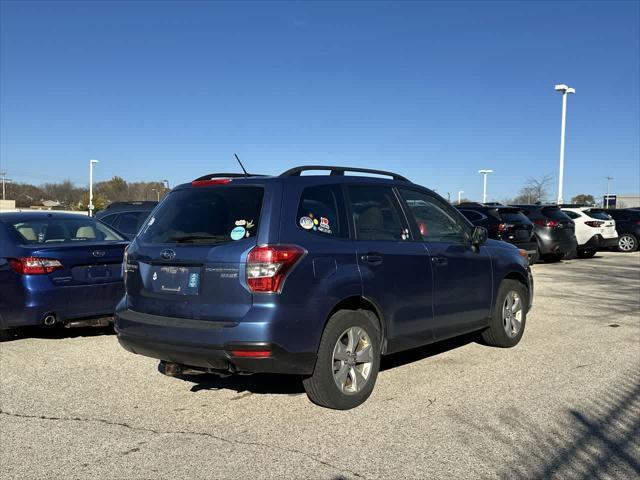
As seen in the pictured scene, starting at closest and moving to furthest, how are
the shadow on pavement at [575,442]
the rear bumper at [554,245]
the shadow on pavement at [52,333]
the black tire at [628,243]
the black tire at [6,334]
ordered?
the shadow on pavement at [575,442] → the black tire at [6,334] → the shadow on pavement at [52,333] → the rear bumper at [554,245] → the black tire at [628,243]

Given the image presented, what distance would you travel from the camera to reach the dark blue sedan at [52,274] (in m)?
6.41

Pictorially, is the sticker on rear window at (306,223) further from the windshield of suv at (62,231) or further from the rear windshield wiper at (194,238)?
the windshield of suv at (62,231)

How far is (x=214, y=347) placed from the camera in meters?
4.18

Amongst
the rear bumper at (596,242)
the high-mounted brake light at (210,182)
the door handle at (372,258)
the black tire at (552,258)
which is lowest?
the black tire at (552,258)

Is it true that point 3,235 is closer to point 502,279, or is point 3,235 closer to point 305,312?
point 305,312

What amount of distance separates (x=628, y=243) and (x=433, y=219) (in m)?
19.2

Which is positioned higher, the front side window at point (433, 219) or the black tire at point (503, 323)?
the front side window at point (433, 219)

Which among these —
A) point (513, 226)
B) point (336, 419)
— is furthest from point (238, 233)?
point (513, 226)

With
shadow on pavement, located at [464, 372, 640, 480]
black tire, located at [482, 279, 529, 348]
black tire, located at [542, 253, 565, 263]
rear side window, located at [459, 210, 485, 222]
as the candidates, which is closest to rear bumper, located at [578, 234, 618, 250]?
black tire, located at [542, 253, 565, 263]

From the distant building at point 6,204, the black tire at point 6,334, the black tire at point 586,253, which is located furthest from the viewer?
the distant building at point 6,204

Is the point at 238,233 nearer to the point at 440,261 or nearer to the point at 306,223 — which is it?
the point at 306,223

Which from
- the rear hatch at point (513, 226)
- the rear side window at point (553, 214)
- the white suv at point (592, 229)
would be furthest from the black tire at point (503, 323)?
the white suv at point (592, 229)

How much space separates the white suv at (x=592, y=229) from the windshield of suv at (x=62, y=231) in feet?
48.6

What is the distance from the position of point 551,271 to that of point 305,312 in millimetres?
11779
